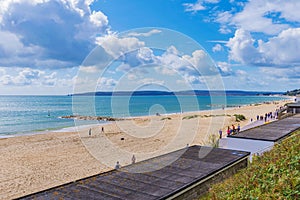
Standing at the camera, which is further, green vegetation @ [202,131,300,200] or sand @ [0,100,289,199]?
sand @ [0,100,289,199]

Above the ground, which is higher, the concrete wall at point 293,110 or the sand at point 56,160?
the concrete wall at point 293,110

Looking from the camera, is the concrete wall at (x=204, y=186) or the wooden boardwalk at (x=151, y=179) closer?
the wooden boardwalk at (x=151, y=179)

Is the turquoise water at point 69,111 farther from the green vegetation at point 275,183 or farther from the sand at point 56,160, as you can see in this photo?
the green vegetation at point 275,183

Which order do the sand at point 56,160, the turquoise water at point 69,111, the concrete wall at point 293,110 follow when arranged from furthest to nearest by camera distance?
the turquoise water at point 69,111 → the concrete wall at point 293,110 → the sand at point 56,160

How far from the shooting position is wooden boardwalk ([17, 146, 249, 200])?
546 centimetres

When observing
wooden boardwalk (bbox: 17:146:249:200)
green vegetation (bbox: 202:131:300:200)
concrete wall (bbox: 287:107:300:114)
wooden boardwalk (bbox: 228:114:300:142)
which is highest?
concrete wall (bbox: 287:107:300:114)

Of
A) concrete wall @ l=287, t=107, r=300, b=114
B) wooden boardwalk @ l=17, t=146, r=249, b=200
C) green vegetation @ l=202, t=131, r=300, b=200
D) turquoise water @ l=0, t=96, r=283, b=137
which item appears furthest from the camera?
turquoise water @ l=0, t=96, r=283, b=137

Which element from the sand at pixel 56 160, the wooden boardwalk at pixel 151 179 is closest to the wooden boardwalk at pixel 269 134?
the sand at pixel 56 160

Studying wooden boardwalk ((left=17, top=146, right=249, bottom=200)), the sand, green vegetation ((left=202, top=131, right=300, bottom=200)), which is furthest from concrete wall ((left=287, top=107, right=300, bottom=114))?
green vegetation ((left=202, top=131, right=300, bottom=200))

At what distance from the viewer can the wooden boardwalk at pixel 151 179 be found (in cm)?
546

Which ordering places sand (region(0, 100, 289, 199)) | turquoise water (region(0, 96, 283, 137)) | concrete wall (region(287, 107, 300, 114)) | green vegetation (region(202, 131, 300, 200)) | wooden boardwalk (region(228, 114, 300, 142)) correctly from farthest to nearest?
turquoise water (region(0, 96, 283, 137)) → concrete wall (region(287, 107, 300, 114)) → wooden boardwalk (region(228, 114, 300, 142)) → sand (region(0, 100, 289, 199)) → green vegetation (region(202, 131, 300, 200))

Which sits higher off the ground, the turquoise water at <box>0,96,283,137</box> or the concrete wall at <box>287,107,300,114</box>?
the concrete wall at <box>287,107,300,114</box>

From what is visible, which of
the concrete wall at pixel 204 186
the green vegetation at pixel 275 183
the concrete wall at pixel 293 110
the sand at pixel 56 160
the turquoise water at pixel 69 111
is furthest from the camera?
the turquoise water at pixel 69 111

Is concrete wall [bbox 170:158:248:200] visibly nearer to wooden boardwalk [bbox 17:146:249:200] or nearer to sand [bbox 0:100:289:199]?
wooden boardwalk [bbox 17:146:249:200]
